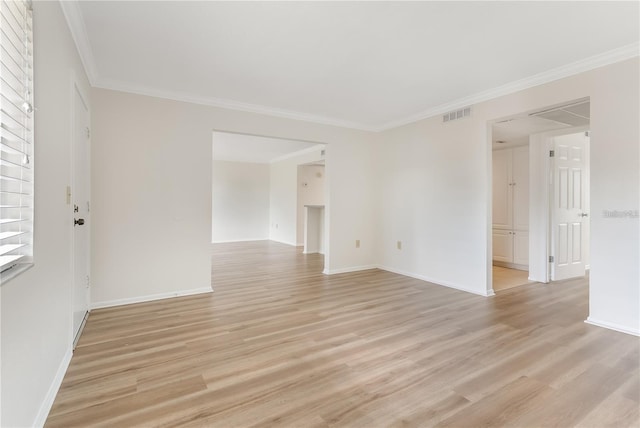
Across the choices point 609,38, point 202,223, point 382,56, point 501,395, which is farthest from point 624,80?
point 202,223

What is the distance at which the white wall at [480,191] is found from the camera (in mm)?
2625

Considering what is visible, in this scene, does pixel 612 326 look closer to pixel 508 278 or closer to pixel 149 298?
pixel 508 278

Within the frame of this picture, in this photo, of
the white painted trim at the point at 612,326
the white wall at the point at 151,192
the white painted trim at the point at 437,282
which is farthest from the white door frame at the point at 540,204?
the white wall at the point at 151,192

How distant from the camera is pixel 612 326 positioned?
8.87 feet

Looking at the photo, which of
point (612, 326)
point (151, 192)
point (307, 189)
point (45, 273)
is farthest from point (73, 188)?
point (307, 189)

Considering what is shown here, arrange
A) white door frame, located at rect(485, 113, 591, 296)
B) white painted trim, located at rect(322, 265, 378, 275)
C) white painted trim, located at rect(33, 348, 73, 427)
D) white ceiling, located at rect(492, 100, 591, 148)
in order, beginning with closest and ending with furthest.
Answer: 1. white painted trim, located at rect(33, 348, 73, 427)
2. white ceiling, located at rect(492, 100, 591, 148)
3. white door frame, located at rect(485, 113, 591, 296)
4. white painted trim, located at rect(322, 265, 378, 275)

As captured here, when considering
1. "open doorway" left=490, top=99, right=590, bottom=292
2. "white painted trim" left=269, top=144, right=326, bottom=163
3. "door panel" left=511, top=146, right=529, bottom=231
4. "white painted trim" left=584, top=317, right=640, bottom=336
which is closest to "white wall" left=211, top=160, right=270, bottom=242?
"white painted trim" left=269, top=144, right=326, bottom=163

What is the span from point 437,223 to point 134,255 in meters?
3.89

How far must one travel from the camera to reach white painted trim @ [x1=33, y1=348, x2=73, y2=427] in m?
Answer: 1.47

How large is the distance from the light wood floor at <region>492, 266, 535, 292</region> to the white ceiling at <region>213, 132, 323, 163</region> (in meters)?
3.72

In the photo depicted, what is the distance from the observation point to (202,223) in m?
3.77

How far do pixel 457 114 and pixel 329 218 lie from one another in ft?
7.67

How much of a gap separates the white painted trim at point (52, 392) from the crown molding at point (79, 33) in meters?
2.29

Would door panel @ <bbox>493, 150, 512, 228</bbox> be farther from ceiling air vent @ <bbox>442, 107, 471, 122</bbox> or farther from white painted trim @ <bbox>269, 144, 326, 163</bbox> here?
white painted trim @ <bbox>269, 144, 326, 163</bbox>
